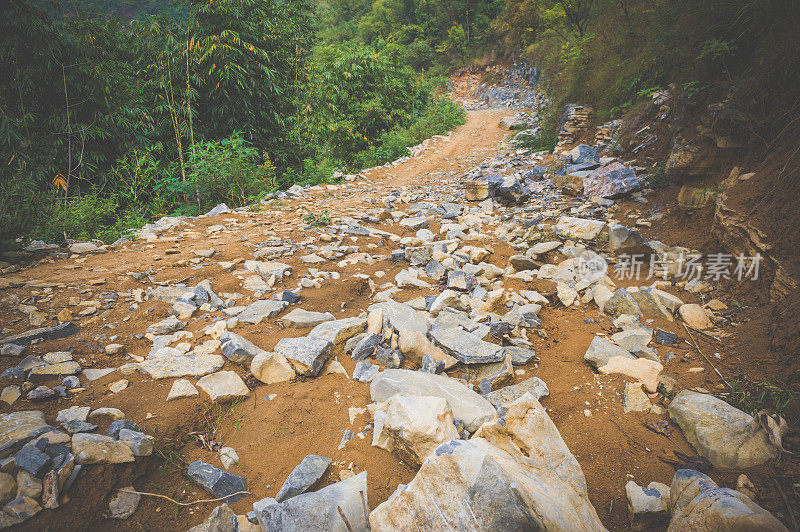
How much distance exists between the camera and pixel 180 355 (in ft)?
6.73

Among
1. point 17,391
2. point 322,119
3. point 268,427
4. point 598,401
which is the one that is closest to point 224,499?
point 268,427

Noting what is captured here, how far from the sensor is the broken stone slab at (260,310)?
8.29 feet

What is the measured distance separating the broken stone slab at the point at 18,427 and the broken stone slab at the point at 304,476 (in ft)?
3.38

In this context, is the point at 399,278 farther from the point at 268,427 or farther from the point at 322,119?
the point at 322,119

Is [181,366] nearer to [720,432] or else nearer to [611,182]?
[720,432]

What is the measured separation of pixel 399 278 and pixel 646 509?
2.42m

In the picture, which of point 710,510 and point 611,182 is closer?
point 710,510

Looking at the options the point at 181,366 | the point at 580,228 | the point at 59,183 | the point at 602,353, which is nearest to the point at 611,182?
the point at 580,228

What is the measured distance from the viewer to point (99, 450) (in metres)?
1.30

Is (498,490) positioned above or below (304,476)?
above

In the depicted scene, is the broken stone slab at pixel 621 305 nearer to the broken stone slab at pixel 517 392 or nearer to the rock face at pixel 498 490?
the broken stone slab at pixel 517 392

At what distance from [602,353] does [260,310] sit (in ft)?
8.26

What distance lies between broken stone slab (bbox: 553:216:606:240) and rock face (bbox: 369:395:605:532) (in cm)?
318

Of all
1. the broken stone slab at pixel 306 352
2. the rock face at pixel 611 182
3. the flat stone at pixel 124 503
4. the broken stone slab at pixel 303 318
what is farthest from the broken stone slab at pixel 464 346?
the rock face at pixel 611 182
